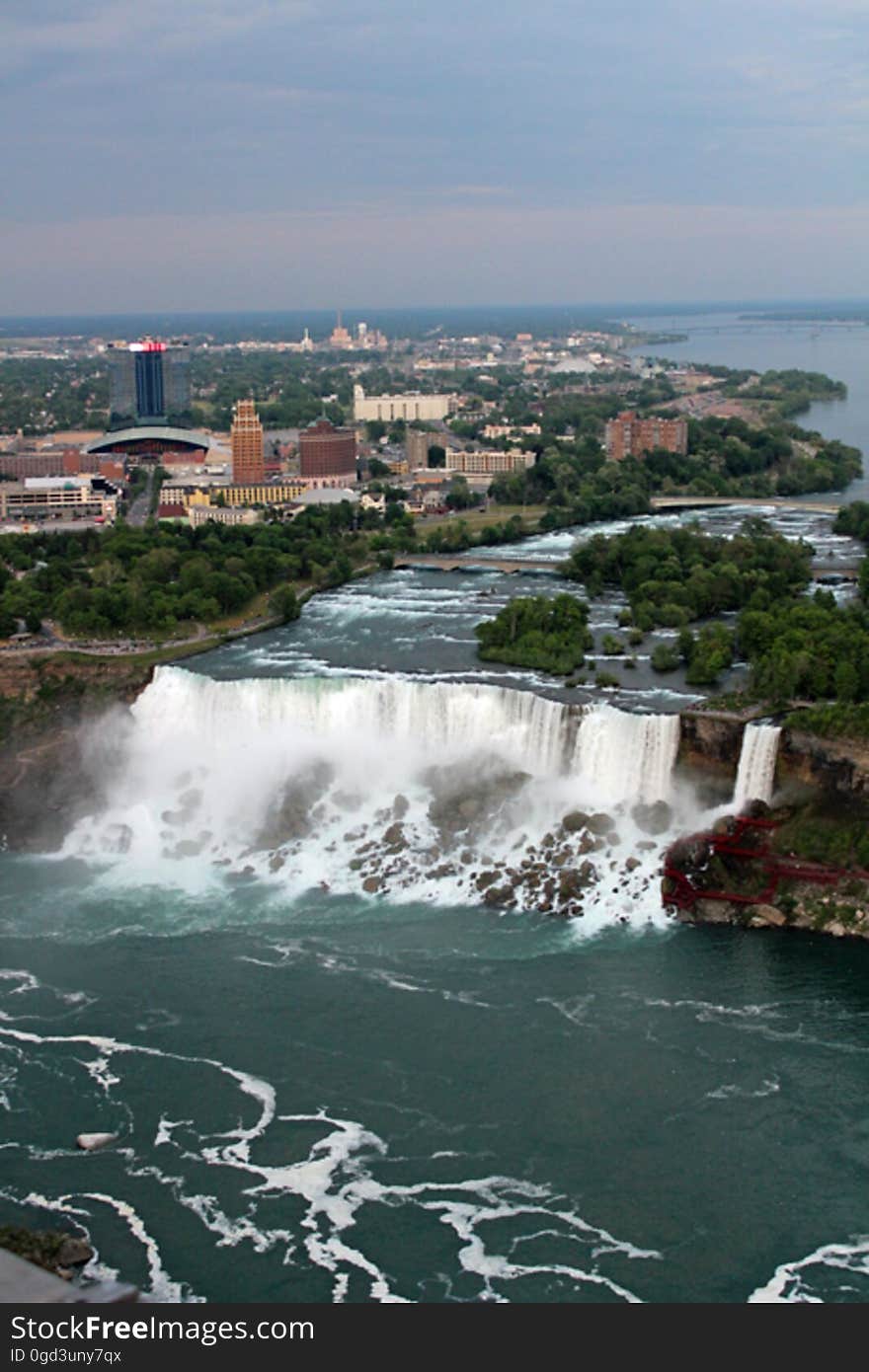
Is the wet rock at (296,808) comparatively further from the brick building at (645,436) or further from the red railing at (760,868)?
the brick building at (645,436)

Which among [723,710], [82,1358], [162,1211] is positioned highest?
[723,710]

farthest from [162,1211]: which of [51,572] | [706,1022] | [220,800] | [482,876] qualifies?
[51,572]

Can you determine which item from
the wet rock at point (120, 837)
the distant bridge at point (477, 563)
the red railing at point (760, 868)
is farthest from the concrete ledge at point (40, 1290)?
the distant bridge at point (477, 563)

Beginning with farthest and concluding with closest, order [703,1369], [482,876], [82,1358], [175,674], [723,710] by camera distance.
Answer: [175,674]
[723,710]
[482,876]
[703,1369]
[82,1358]

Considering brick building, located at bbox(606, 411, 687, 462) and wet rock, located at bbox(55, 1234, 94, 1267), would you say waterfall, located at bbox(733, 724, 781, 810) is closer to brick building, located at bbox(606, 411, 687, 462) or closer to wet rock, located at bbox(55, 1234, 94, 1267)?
wet rock, located at bbox(55, 1234, 94, 1267)

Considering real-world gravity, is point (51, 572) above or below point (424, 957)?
above

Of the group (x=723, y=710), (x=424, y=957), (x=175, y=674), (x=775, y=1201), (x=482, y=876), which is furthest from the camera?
(x=175, y=674)

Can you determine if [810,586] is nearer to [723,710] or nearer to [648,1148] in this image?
[723,710]
